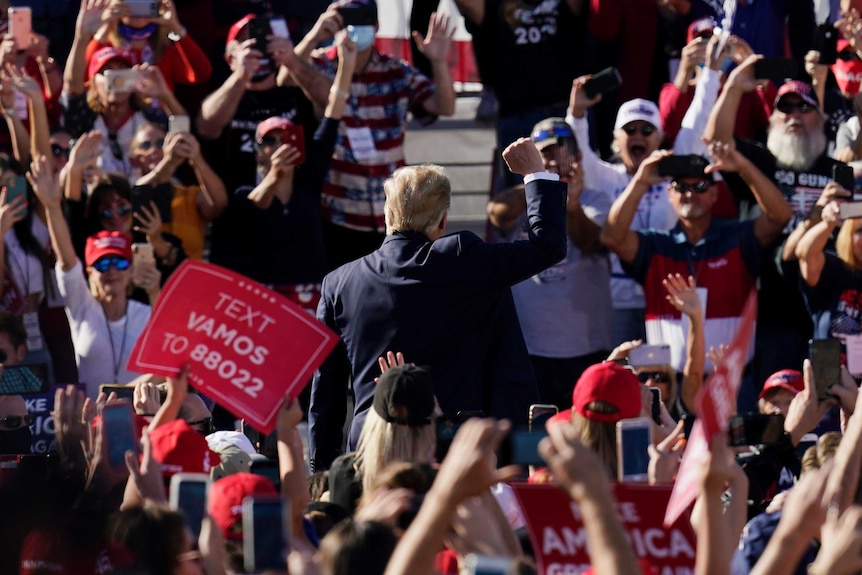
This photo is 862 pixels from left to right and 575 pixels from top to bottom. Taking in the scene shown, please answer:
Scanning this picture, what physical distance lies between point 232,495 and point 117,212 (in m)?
4.65

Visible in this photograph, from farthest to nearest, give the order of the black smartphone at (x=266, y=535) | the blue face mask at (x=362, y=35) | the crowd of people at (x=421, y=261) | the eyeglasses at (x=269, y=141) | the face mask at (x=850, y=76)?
the face mask at (x=850, y=76), the blue face mask at (x=362, y=35), the eyeglasses at (x=269, y=141), the crowd of people at (x=421, y=261), the black smartphone at (x=266, y=535)

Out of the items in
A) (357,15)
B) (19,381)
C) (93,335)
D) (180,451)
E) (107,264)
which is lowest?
(93,335)

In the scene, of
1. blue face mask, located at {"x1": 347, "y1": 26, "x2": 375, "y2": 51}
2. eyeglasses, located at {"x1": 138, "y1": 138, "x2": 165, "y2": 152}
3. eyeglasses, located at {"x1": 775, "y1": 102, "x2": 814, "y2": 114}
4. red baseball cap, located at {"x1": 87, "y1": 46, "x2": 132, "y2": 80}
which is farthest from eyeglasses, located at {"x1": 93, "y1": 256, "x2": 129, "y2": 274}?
eyeglasses, located at {"x1": 775, "y1": 102, "x2": 814, "y2": 114}

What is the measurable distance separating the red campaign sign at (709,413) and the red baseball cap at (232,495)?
974 millimetres

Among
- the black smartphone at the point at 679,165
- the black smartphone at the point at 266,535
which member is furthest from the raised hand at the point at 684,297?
the black smartphone at the point at 266,535

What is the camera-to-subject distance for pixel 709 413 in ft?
12.0

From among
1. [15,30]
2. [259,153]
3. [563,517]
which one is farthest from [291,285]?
[563,517]

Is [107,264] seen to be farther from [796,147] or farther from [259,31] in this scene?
[796,147]

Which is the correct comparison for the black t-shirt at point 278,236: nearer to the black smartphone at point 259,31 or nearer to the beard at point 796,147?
the black smartphone at point 259,31

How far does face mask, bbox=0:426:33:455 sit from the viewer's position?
5.98 metres

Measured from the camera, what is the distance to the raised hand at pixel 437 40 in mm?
9398

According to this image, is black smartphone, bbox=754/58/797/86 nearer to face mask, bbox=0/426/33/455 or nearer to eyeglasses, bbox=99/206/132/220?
eyeglasses, bbox=99/206/132/220

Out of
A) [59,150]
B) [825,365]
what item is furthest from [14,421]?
[59,150]

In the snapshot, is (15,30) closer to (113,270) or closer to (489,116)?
(113,270)
